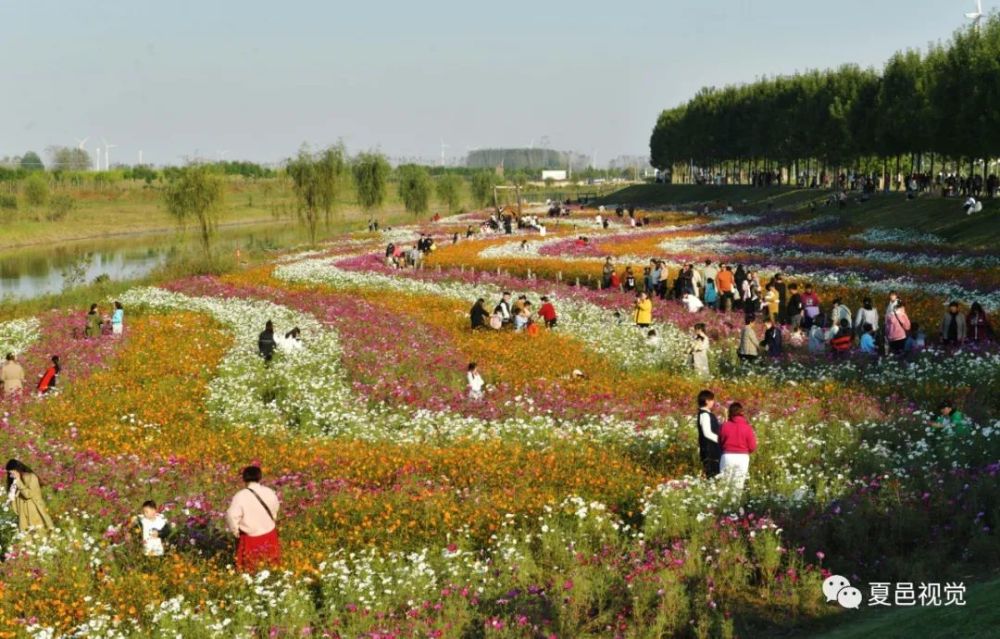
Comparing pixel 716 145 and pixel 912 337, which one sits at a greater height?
pixel 716 145

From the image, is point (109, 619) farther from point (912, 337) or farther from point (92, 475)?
point (912, 337)

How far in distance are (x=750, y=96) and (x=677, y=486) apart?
9810cm

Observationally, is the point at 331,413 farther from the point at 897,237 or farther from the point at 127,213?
the point at 127,213

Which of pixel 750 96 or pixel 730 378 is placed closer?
pixel 730 378

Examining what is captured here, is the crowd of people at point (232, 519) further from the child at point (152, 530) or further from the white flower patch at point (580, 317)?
the white flower patch at point (580, 317)

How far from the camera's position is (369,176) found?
330 ft

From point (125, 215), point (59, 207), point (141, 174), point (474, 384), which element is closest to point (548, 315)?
point (474, 384)

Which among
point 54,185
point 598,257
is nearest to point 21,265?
point 598,257

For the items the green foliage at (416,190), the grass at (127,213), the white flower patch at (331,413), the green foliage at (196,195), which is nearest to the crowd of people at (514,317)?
the white flower patch at (331,413)

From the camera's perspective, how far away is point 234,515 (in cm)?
1191

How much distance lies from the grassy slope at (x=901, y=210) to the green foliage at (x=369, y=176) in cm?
3230

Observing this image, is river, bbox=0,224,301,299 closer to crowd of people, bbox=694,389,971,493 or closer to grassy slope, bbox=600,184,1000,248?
grassy slope, bbox=600,184,1000,248

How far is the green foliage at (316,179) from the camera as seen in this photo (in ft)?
254

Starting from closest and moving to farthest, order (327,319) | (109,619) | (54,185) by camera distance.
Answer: (109,619), (327,319), (54,185)
